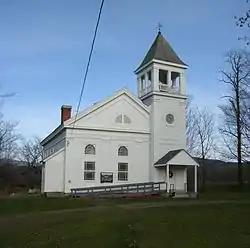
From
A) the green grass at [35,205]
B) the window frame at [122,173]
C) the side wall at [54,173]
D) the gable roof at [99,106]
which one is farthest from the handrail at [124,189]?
the green grass at [35,205]

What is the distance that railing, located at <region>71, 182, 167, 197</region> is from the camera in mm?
34516

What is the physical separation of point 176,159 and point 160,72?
959cm

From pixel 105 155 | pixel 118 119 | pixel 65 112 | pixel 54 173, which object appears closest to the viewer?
pixel 54 173

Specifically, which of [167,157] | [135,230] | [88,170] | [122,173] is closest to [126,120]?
[122,173]

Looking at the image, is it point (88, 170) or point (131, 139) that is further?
point (131, 139)

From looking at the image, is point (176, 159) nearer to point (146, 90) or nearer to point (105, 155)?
point (105, 155)

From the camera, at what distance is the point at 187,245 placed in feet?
39.1

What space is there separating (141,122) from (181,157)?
16.3 ft

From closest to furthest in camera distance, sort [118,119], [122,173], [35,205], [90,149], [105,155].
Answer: [35,205] → [90,149] → [105,155] → [122,173] → [118,119]

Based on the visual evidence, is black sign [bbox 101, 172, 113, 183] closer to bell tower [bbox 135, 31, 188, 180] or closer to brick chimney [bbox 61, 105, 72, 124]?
bell tower [bbox 135, 31, 188, 180]

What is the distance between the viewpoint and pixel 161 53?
42.7m

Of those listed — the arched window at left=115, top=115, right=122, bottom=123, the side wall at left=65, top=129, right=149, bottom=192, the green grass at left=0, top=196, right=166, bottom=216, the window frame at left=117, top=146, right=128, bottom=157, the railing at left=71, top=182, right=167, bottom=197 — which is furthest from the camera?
the arched window at left=115, top=115, right=122, bottom=123

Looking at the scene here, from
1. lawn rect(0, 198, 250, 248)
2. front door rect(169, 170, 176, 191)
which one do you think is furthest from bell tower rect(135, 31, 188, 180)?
lawn rect(0, 198, 250, 248)

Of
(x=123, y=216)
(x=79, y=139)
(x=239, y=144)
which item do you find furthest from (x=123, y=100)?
(x=123, y=216)
